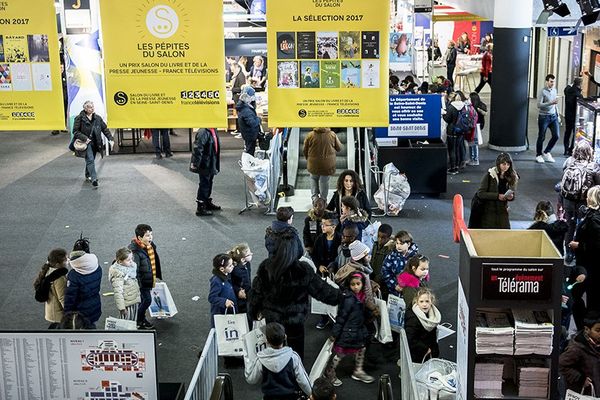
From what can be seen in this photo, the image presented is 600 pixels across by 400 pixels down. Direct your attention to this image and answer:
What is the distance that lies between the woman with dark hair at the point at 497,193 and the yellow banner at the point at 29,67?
503cm

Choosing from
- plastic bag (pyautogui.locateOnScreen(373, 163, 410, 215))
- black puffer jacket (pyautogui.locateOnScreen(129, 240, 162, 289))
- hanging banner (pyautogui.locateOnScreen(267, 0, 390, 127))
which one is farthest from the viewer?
plastic bag (pyautogui.locateOnScreen(373, 163, 410, 215))

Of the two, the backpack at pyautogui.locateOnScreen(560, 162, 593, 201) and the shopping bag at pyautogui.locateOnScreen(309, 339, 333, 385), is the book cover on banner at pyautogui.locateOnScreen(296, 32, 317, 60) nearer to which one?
the shopping bag at pyautogui.locateOnScreen(309, 339, 333, 385)

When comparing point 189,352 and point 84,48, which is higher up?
point 84,48

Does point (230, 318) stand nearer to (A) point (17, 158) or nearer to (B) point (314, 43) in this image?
(B) point (314, 43)

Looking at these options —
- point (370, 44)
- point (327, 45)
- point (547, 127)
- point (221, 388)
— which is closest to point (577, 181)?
point (370, 44)

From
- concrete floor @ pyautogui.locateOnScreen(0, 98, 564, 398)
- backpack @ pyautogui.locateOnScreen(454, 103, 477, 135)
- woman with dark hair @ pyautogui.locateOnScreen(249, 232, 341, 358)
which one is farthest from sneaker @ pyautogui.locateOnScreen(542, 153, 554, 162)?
woman with dark hair @ pyautogui.locateOnScreen(249, 232, 341, 358)

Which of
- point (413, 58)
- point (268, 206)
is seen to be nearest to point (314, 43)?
point (268, 206)

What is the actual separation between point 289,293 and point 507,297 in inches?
Result: 92.2

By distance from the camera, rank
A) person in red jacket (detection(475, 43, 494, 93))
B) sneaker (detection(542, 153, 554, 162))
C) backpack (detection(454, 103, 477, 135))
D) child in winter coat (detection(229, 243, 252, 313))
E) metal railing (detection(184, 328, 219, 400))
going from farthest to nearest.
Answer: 1. person in red jacket (detection(475, 43, 494, 93))
2. sneaker (detection(542, 153, 554, 162))
3. backpack (detection(454, 103, 477, 135))
4. child in winter coat (detection(229, 243, 252, 313))
5. metal railing (detection(184, 328, 219, 400))

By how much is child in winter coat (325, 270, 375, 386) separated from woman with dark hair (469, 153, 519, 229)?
316cm

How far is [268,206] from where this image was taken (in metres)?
14.3

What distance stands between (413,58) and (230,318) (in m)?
19.4

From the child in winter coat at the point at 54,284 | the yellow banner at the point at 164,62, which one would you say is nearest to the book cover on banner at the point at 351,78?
the yellow banner at the point at 164,62

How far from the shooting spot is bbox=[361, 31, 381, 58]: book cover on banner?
27.9 feet
